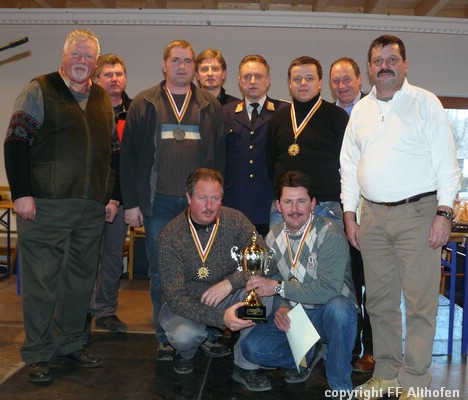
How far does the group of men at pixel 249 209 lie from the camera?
277 centimetres

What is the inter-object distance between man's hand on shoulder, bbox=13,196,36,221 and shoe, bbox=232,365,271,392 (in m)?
1.45

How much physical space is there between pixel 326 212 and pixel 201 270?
2.81 feet

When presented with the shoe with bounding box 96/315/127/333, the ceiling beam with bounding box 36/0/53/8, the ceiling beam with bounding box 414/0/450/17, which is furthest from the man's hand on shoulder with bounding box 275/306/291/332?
the ceiling beam with bounding box 36/0/53/8

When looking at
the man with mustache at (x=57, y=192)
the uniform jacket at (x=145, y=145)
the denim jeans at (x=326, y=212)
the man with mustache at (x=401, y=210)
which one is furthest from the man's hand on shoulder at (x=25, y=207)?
the man with mustache at (x=401, y=210)

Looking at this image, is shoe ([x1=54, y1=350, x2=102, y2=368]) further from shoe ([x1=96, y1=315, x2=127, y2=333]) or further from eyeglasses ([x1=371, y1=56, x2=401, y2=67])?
eyeglasses ([x1=371, y1=56, x2=401, y2=67])

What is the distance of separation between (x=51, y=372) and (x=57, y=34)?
5598 millimetres

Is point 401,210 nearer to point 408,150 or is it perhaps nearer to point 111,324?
point 408,150

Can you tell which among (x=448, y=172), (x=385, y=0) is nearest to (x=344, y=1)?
(x=385, y=0)

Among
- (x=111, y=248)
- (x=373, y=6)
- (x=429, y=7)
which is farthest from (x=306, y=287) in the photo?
(x=429, y=7)

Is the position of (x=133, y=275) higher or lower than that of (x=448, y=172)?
lower

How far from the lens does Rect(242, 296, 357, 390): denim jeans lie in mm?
2822

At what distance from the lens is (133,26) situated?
290 inches

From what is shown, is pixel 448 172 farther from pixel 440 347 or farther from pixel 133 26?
pixel 133 26

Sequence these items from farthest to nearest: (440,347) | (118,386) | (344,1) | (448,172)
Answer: (344,1), (440,347), (118,386), (448,172)
